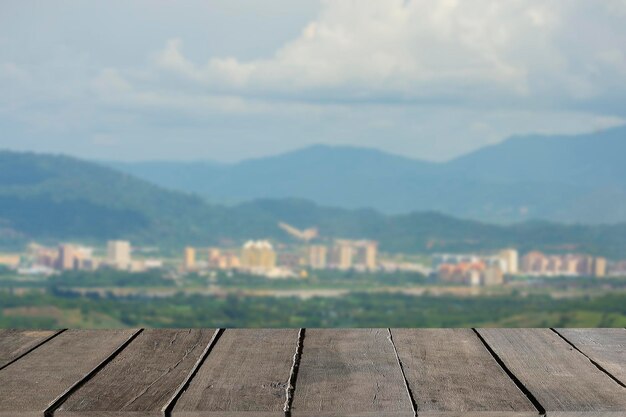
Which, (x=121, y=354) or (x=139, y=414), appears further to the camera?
(x=121, y=354)

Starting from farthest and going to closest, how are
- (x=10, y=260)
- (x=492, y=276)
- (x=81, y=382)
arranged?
(x=10, y=260)
(x=492, y=276)
(x=81, y=382)

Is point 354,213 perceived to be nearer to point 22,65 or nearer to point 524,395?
point 22,65

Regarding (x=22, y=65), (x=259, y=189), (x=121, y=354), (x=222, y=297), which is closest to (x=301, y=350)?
(x=121, y=354)

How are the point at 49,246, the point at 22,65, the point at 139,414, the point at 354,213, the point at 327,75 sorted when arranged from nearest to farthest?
the point at 139,414 → the point at 49,246 → the point at 354,213 → the point at 327,75 → the point at 22,65

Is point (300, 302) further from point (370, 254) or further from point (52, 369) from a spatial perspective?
Result: point (52, 369)

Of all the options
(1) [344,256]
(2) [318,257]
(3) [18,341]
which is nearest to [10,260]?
(2) [318,257]

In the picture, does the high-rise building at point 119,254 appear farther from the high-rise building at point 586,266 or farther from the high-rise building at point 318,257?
the high-rise building at point 586,266
